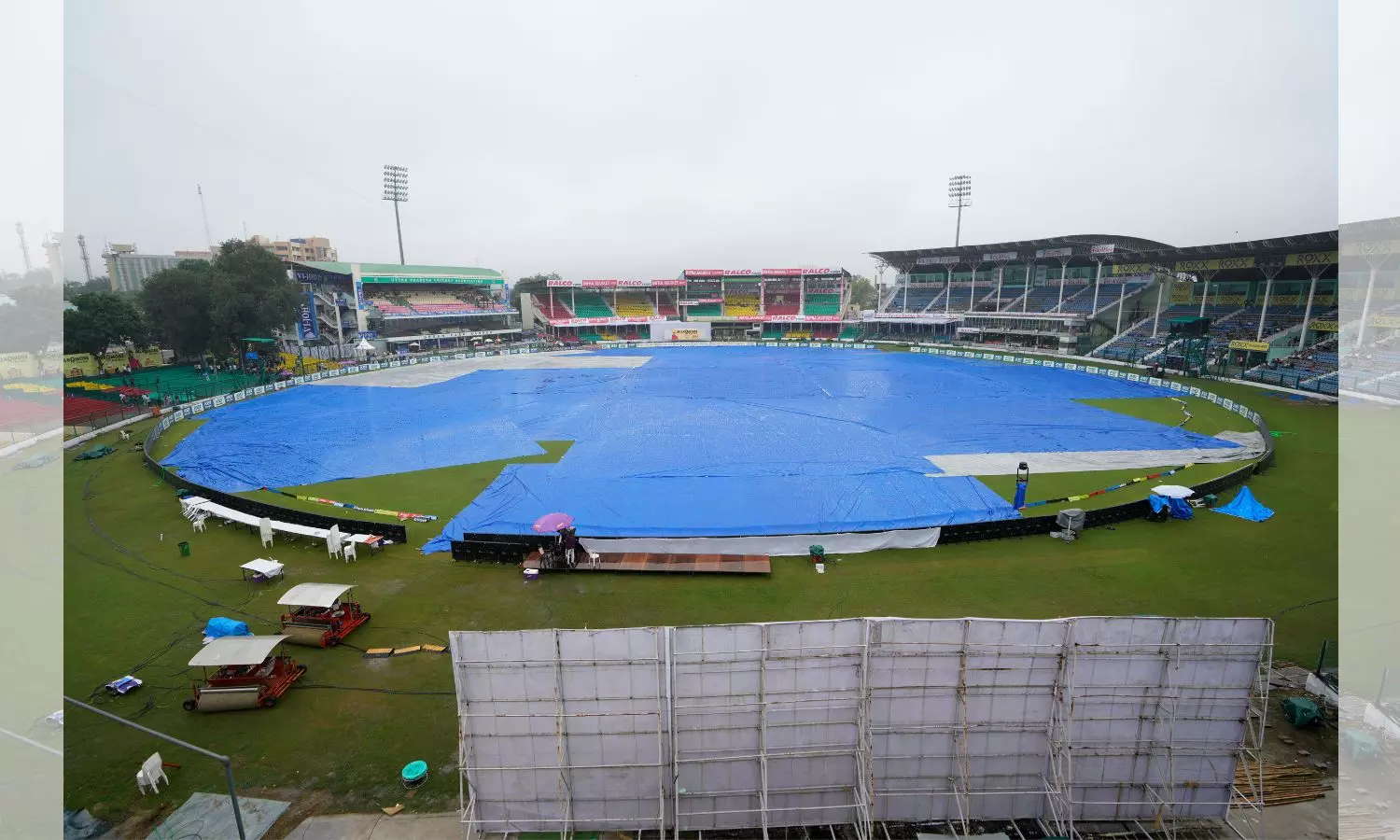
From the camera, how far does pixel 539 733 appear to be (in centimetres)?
713

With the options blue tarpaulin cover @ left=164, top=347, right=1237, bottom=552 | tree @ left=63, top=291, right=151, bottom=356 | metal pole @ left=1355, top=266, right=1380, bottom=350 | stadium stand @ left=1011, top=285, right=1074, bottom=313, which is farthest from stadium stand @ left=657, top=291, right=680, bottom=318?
metal pole @ left=1355, top=266, right=1380, bottom=350

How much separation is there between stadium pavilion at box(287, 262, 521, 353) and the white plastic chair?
57487 millimetres

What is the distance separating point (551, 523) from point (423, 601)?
130 inches

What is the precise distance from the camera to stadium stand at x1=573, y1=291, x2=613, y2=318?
283 feet

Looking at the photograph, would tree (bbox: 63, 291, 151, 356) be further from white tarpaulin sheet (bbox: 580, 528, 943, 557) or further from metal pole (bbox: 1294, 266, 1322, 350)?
metal pole (bbox: 1294, 266, 1322, 350)

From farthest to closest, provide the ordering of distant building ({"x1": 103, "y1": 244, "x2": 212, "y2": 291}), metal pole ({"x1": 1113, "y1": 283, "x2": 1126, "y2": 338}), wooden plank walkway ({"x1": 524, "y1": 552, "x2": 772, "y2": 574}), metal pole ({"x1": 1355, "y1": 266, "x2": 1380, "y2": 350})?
1. distant building ({"x1": 103, "y1": 244, "x2": 212, "y2": 291})
2. metal pole ({"x1": 1113, "y1": 283, "x2": 1126, "y2": 338})
3. metal pole ({"x1": 1355, "y1": 266, "x2": 1380, "y2": 350})
4. wooden plank walkway ({"x1": 524, "y1": 552, "x2": 772, "y2": 574})

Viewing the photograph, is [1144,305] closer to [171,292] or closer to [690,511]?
[690,511]

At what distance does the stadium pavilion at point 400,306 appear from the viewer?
6172cm

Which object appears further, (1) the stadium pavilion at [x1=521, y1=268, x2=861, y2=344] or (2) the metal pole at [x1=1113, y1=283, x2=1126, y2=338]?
(1) the stadium pavilion at [x1=521, y1=268, x2=861, y2=344]

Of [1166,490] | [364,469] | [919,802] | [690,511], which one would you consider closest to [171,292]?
[364,469]

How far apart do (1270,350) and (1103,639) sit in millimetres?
52323

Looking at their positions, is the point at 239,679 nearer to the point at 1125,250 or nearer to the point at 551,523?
the point at 551,523

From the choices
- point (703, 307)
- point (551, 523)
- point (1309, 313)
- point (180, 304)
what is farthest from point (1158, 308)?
point (180, 304)

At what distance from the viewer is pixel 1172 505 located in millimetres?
16891
